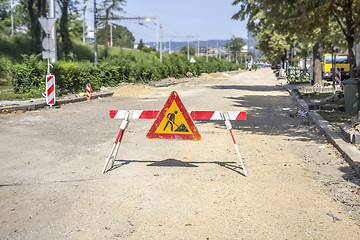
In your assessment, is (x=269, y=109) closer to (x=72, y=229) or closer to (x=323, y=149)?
(x=323, y=149)

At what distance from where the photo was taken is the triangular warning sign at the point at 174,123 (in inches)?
263

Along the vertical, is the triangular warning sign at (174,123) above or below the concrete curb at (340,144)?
above

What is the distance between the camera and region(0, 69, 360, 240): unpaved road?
14.0 feet

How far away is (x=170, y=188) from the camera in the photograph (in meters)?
5.70

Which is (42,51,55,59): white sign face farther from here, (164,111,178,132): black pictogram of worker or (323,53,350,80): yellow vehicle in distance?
(323,53,350,80): yellow vehicle in distance

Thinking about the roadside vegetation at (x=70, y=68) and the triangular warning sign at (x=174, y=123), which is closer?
the triangular warning sign at (x=174, y=123)

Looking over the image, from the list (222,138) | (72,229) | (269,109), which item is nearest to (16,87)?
(269,109)

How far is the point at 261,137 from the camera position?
9.84 m

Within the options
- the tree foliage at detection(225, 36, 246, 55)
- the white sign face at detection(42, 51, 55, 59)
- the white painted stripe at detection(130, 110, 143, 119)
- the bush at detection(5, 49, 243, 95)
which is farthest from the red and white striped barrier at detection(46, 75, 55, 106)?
the tree foliage at detection(225, 36, 246, 55)

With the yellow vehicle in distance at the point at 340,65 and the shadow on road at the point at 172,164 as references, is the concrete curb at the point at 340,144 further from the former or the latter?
the yellow vehicle in distance at the point at 340,65

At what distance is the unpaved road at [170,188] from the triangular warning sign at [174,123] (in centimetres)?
54

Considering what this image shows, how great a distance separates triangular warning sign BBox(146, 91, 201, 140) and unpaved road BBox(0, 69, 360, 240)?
21.1 inches

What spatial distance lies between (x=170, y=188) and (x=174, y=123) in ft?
4.36

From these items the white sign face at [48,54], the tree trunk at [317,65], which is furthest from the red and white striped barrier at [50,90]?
the tree trunk at [317,65]
